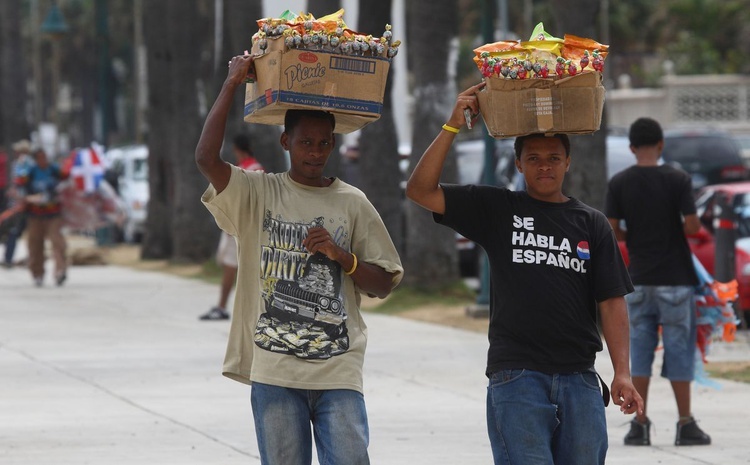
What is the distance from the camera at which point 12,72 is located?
36875mm

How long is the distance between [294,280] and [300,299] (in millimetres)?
67

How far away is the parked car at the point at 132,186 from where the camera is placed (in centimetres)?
3092

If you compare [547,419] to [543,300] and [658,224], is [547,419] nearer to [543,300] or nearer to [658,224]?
[543,300]

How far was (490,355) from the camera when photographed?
5074 millimetres

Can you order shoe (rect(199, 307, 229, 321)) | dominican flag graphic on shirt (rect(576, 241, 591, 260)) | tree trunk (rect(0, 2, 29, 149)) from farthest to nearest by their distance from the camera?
tree trunk (rect(0, 2, 29, 149))
shoe (rect(199, 307, 229, 321))
dominican flag graphic on shirt (rect(576, 241, 591, 260))

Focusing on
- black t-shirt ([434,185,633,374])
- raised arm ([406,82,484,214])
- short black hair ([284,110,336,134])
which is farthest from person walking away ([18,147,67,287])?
black t-shirt ([434,185,633,374])

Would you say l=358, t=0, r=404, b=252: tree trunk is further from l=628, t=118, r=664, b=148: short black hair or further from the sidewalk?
l=628, t=118, r=664, b=148: short black hair

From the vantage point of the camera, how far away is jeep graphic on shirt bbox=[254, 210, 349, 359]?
5070 mm

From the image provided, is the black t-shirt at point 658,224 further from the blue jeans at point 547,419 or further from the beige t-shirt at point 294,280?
the blue jeans at point 547,419

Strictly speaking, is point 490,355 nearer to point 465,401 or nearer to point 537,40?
point 537,40

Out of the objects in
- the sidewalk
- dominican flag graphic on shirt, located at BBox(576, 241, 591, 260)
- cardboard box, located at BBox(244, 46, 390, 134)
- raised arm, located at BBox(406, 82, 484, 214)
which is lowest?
the sidewalk

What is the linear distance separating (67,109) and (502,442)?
356 ft

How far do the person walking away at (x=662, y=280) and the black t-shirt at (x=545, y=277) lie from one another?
3311mm

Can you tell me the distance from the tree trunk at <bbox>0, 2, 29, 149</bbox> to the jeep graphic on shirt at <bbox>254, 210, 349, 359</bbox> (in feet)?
106
